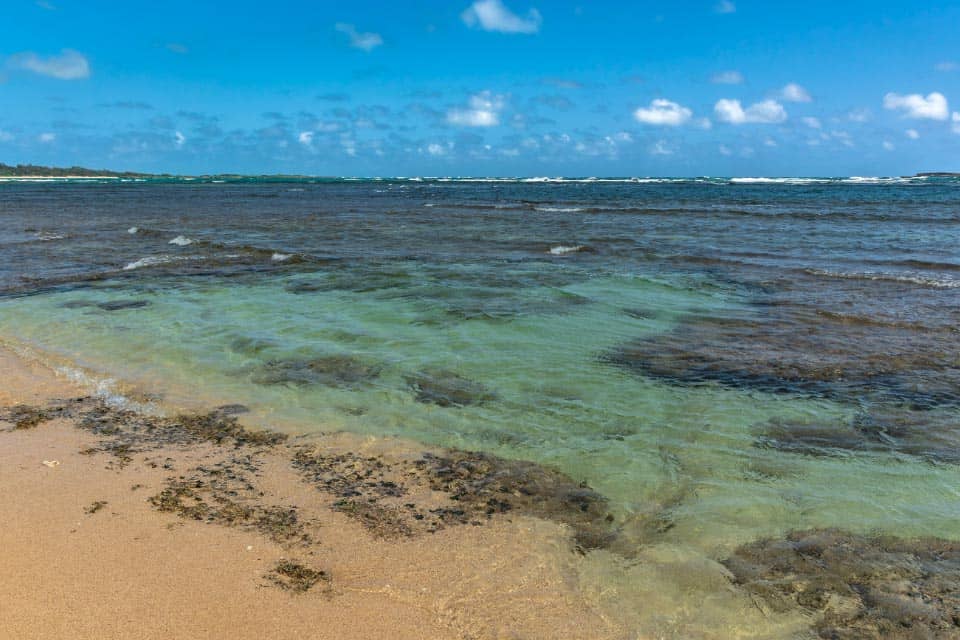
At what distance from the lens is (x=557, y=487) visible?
4926 mm

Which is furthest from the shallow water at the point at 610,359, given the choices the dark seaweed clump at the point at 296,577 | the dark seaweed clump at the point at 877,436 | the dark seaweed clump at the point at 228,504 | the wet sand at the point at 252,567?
the dark seaweed clump at the point at 296,577

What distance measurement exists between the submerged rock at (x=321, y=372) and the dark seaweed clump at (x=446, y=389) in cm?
57

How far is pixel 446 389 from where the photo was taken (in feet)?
23.2

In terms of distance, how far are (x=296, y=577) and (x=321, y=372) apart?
409cm

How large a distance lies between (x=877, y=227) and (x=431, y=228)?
1963 cm

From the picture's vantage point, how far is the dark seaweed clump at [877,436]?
18.3 feet

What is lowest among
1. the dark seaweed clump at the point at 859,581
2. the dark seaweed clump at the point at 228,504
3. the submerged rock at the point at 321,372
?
the dark seaweed clump at the point at 859,581

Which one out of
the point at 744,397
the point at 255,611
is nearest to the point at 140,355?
the point at 255,611

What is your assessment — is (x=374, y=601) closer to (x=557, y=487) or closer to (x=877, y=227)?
(x=557, y=487)

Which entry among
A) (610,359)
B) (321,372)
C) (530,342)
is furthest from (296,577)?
(530,342)

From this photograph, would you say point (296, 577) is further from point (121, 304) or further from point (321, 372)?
point (121, 304)

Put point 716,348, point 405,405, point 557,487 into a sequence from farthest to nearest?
point 716,348
point 405,405
point 557,487

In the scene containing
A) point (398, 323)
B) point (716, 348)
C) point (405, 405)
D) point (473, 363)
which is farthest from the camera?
point (398, 323)

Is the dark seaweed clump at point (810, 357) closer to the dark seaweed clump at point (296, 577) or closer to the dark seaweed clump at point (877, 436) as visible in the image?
the dark seaweed clump at point (877, 436)
